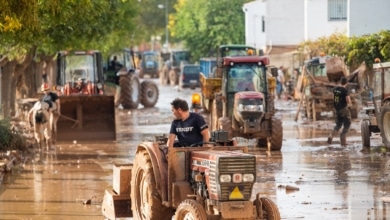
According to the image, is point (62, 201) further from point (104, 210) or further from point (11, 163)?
point (11, 163)

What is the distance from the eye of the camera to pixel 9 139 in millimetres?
24906

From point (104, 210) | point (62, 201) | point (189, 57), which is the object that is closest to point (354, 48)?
point (62, 201)

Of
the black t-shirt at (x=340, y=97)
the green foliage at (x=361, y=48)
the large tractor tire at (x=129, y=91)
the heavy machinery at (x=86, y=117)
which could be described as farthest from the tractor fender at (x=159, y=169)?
the large tractor tire at (x=129, y=91)

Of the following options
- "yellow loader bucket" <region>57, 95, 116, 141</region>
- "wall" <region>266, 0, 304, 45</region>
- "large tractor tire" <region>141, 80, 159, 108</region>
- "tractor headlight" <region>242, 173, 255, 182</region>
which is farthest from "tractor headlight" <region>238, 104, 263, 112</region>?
"wall" <region>266, 0, 304, 45</region>

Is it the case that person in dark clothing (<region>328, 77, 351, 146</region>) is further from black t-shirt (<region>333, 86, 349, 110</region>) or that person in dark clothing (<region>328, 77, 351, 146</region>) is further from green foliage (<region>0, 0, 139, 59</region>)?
green foliage (<region>0, 0, 139, 59</region>)

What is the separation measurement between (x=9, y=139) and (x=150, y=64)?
62577 millimetres

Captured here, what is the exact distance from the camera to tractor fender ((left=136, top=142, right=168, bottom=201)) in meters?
12.7

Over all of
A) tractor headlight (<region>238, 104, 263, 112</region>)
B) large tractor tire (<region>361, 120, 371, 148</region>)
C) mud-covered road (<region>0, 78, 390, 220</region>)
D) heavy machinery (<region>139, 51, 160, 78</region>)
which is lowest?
mud-covered road (<region>0, 78, 390, 220</region>)

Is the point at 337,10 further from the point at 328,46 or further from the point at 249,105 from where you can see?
the point at 249,105

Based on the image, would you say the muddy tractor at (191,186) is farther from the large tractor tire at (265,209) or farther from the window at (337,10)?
the window at (337,10)

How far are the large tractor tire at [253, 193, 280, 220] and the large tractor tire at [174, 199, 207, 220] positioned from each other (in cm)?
72

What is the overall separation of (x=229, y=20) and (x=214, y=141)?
57.6 m

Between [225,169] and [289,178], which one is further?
[289,178]

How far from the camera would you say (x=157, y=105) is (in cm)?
4875
